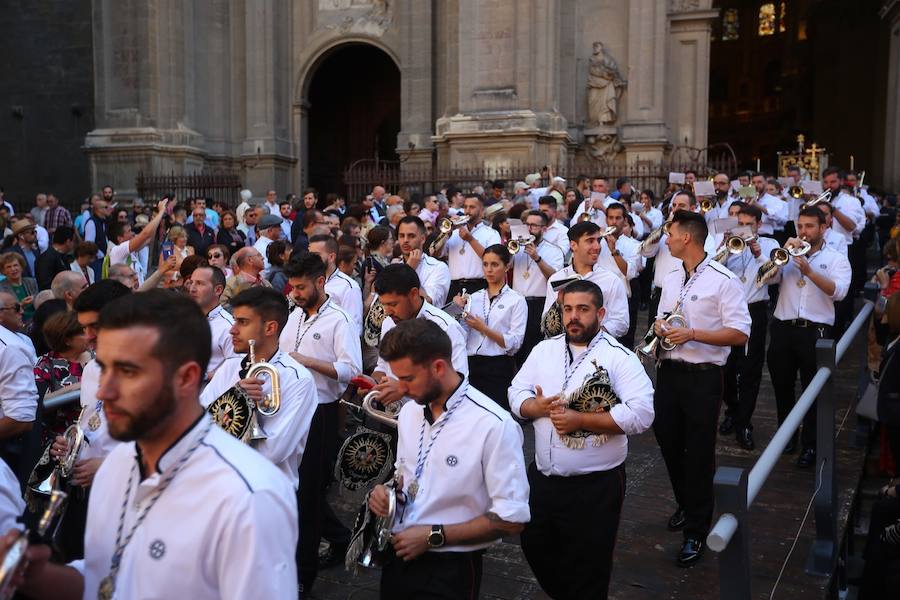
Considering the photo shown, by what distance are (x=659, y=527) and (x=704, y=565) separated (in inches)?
27.6

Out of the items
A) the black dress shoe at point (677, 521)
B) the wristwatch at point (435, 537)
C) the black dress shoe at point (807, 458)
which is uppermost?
the wristwatch at point (435, 537)

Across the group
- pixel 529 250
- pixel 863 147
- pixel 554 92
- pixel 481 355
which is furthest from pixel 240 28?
pixel 863 147

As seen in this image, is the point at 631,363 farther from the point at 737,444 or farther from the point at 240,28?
the point at 240,28

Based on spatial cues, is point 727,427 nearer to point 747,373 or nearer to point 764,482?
point 747,373

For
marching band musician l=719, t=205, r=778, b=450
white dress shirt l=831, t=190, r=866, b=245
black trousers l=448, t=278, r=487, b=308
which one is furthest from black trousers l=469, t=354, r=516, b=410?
white dress shirt l=831, t=190, r=866, b=245

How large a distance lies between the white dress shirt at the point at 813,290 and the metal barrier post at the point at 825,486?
1950 mm

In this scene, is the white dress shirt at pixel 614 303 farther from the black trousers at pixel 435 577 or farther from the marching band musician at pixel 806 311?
Result: the black trousers at pixel 435 577

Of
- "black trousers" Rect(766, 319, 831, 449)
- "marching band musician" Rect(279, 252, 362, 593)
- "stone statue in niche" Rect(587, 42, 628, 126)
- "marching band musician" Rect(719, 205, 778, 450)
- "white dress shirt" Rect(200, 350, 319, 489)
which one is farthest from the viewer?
"stone statue in niche" Rect(587, 42, 628, 126)

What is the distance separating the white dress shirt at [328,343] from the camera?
5695 millimetres

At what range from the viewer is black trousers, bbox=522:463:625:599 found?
449cm

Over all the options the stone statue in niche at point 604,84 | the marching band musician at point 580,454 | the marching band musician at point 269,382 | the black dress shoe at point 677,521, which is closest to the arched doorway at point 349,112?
the stone statue in niche at point 604,84

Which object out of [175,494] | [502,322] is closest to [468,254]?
[502,322]

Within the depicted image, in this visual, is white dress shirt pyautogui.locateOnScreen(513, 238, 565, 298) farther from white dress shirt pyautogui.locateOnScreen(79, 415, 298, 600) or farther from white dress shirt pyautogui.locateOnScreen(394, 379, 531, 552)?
white dress shirt pyautogui.locateOnScreen(79, 415, 298, 600)

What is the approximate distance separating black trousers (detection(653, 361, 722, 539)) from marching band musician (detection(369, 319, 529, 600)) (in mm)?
2617
